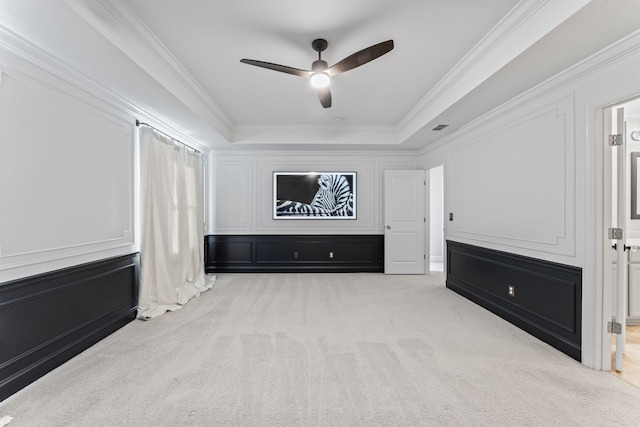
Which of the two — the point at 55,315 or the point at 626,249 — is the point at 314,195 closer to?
the point at 55,315

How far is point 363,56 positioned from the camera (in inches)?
89.3

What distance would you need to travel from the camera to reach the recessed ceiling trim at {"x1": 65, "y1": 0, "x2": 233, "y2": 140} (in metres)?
1.87

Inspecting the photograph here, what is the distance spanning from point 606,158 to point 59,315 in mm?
4621

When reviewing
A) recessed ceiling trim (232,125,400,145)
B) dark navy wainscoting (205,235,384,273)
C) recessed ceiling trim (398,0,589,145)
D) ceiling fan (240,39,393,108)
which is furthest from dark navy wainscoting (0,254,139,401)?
recessed ceiling trim (398,0,589,145)

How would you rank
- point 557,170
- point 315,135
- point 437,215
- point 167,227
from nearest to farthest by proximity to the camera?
point 557,170
point 167,227
point 315,135
point 437,215

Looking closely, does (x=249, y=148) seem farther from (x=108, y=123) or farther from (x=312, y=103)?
(x=108, y=123)

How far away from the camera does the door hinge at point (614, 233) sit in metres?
2.28

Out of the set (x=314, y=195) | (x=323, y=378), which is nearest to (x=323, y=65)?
(x=323, y=378)

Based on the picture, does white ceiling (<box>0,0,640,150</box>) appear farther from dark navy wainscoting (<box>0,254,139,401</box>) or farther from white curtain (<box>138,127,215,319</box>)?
dark navy wainscoting (<box>0,254,139,401</box>)

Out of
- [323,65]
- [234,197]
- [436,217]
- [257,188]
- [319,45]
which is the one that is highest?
[319,45]

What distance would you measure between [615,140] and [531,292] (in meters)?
1.54

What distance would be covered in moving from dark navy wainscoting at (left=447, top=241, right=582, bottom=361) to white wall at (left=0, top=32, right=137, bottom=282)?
4.33 meters

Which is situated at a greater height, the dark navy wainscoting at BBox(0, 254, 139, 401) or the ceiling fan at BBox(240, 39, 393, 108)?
the ceiling fan at BBox(240, 39, 393, 108)

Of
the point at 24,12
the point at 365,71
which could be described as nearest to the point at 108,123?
the point at 24,12
